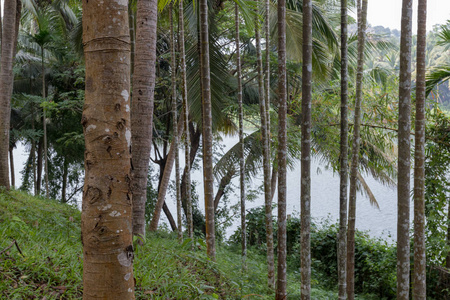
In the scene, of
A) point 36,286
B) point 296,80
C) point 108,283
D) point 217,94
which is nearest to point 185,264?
point 36,286

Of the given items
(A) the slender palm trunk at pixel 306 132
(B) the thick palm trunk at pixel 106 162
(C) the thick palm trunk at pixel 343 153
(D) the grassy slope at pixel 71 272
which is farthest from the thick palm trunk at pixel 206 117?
(B) the thick palm trunk at pixel 106 162

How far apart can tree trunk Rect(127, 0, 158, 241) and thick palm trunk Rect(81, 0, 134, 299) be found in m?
1.77

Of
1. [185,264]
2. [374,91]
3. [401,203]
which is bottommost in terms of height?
[185,264]

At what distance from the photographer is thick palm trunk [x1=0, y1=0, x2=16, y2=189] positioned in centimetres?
688

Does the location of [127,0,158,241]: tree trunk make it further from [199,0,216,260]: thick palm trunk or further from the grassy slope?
[199,0,216,260]: thick palm trunk

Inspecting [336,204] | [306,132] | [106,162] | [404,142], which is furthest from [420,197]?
[336,204]

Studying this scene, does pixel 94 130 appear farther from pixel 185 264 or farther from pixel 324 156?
pixel 324 156

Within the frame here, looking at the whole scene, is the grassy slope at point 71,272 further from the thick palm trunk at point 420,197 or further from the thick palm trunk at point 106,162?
the thick palm trunk at point 420,197

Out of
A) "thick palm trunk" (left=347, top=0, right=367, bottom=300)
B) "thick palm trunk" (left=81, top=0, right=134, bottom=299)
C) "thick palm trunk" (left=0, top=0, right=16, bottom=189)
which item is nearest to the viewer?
"thick palm trunk" (left=81, top=0, right=134, bottom=299)

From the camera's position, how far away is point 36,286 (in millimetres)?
2908

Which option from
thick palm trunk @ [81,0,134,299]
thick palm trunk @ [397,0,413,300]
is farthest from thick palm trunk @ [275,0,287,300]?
thick palm trunk @ [81,0,134,299]

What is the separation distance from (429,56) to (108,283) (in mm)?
19759

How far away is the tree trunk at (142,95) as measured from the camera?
360cm

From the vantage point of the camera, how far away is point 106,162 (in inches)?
69.9
